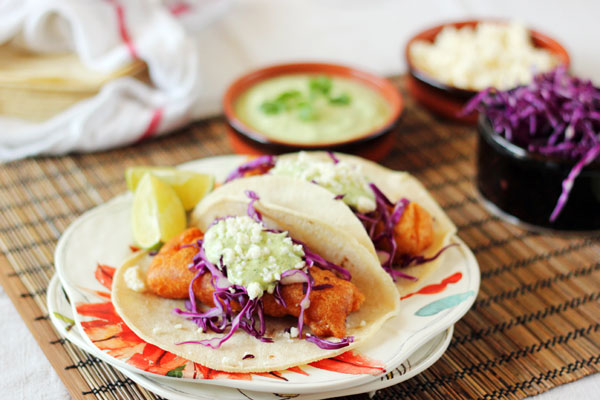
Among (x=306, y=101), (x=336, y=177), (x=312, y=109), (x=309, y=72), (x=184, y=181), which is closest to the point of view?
(x=336, y=177)

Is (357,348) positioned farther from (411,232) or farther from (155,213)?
(155,213)

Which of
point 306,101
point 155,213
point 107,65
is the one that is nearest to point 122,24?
point 107,65

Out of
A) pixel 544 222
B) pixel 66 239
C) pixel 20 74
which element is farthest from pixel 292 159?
pixel 20 74

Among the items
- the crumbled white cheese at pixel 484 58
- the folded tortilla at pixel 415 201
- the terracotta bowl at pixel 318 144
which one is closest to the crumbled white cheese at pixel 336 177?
the folded tortilla at pixel 415 201

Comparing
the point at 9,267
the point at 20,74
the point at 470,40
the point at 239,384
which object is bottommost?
the point at 9,267

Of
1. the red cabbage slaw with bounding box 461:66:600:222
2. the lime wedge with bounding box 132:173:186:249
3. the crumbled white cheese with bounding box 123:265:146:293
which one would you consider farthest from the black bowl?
the crumbled white cheese with bounding box 123:265:146:293

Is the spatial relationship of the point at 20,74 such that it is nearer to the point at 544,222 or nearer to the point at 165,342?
the point at 165,342

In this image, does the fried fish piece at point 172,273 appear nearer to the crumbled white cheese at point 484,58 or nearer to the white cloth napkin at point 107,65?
the white cloth napkin at point 107,65
